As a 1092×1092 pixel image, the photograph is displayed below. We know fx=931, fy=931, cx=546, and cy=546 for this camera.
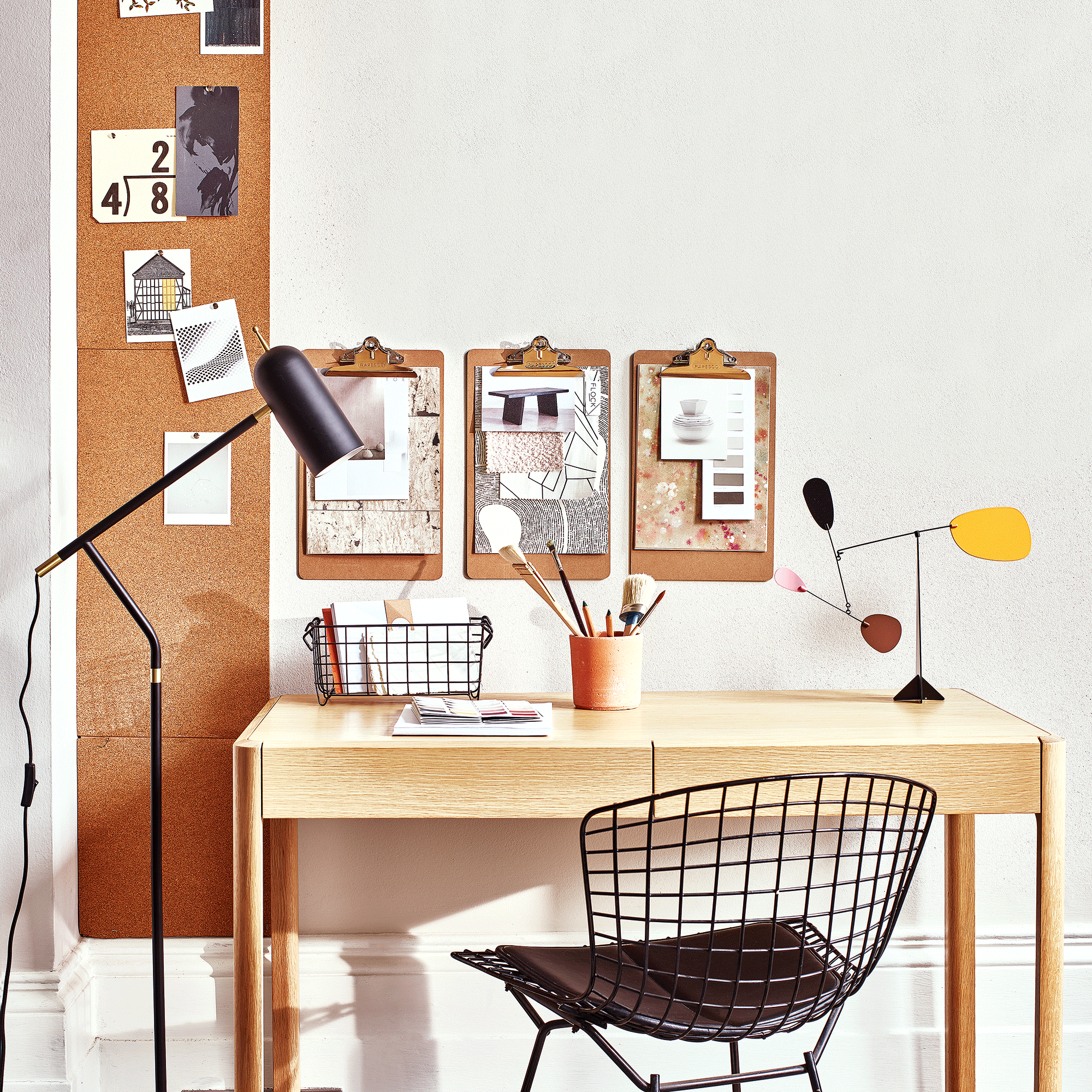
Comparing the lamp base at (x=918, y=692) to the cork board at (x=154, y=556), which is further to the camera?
the cork board at (x=154, y=556)

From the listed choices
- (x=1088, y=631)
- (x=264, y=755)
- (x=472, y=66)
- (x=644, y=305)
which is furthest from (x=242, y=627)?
(x=1088, y=631)

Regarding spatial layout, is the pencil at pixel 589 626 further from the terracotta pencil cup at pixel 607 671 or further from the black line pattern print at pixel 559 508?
the black line pattern print at pixel 559 508

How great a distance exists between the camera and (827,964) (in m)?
1.24

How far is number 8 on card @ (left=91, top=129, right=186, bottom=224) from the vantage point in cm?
196

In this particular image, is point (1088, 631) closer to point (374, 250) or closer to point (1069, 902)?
point (1069, 902)

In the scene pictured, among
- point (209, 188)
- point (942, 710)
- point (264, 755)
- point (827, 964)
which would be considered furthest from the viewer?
point (209, 188)

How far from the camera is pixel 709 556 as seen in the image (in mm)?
2027

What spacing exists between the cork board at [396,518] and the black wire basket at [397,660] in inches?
8.1

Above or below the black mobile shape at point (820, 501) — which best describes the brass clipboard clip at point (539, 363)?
above

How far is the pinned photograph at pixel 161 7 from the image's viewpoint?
1.96 m

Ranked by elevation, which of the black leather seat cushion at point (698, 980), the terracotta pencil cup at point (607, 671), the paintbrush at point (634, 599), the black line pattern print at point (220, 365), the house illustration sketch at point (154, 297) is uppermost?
the house illustration sketch at point (154, 297)

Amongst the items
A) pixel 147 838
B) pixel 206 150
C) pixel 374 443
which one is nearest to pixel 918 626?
pixel 374 443

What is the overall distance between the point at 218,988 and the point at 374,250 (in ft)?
5.28

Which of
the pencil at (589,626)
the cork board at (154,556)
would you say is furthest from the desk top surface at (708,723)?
the cork board at (154,556)
